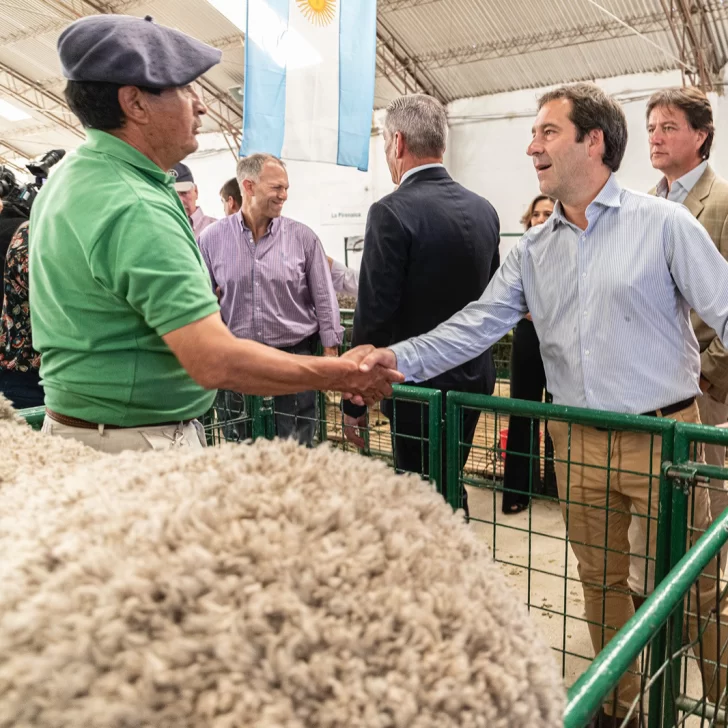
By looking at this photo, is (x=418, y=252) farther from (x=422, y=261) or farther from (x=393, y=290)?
(x=393, y=290)

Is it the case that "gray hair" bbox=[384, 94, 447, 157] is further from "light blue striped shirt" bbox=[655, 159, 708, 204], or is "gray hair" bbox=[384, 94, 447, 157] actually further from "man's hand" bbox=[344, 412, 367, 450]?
"man's hand" bbox=[344, 412, 367, 450]

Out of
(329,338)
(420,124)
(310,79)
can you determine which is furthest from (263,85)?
(420,124)

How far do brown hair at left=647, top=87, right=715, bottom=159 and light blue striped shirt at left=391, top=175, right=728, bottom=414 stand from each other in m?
1.01

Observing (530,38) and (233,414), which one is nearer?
(233,414)

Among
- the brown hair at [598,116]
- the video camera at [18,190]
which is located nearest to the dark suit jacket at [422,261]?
the brown hair at [598,116]

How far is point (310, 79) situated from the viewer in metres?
4.56

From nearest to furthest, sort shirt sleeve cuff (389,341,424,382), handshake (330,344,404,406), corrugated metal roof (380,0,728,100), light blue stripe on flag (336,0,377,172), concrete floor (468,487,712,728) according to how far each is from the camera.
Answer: handshake (330,344,404,406)
shirt sleeve cuff (389,341,424,382)
concrete floor (468,487,712,728)
light blue stripe on flag (336,0,377,172)
corrugated metal roof (380,0,728,100)

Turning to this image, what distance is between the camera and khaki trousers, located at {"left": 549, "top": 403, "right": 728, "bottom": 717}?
6.48 feet

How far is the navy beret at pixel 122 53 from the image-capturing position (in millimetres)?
1231

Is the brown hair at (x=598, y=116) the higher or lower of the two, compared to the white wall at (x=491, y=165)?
lower

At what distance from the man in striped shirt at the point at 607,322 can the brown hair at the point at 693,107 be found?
2.86 ft

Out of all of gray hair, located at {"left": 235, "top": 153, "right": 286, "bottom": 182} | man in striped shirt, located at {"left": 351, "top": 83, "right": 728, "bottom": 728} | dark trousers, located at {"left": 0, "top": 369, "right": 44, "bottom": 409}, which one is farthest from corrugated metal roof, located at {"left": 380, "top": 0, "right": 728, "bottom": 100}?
dark trousers, located at {"left": 0, "top": 369, "right": 44, "bottom": 409}

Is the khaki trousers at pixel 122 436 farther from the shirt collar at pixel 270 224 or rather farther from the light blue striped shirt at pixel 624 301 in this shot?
the shirt collar at pixel 270 224

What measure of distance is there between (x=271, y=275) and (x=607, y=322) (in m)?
2.05
